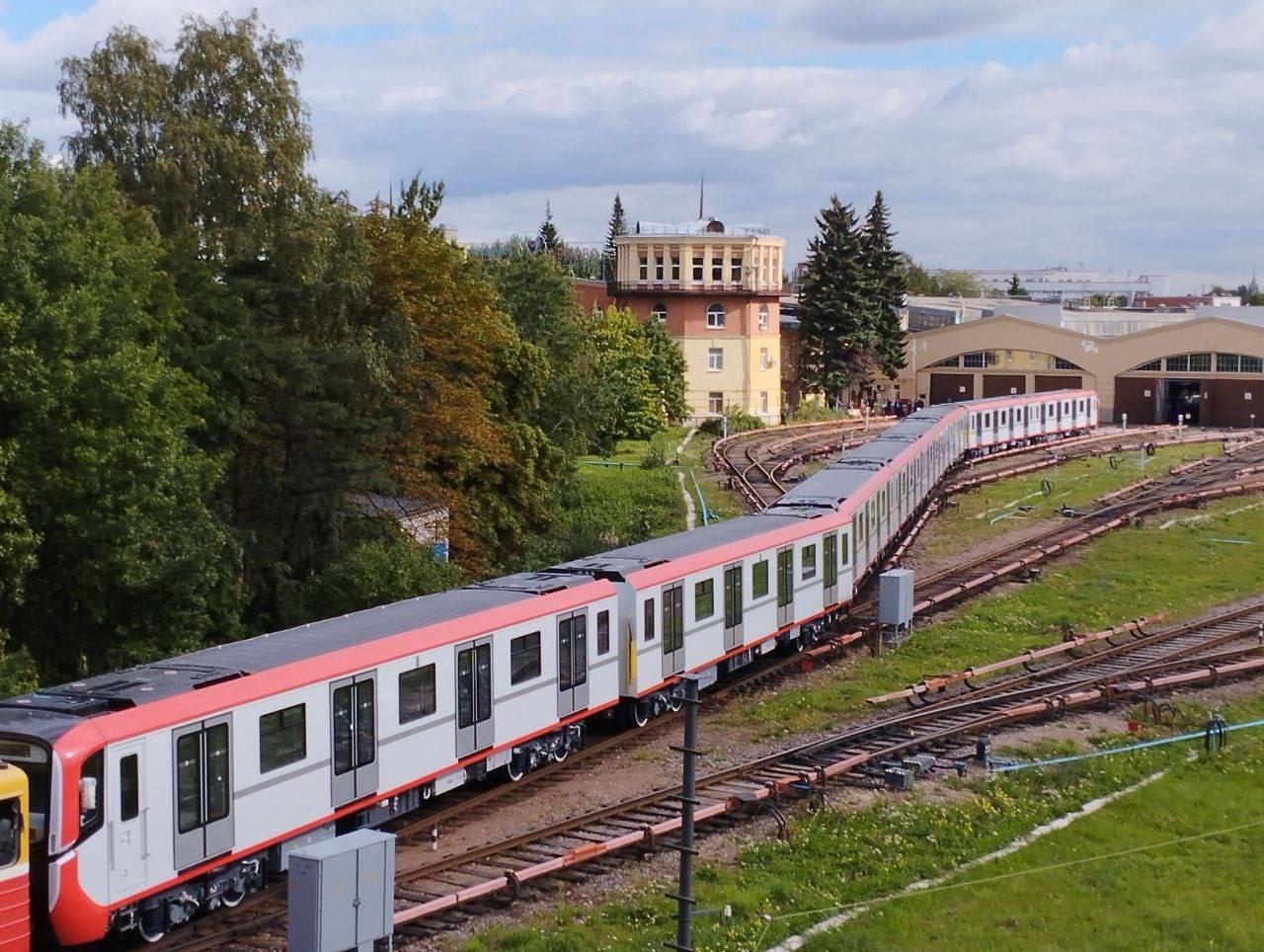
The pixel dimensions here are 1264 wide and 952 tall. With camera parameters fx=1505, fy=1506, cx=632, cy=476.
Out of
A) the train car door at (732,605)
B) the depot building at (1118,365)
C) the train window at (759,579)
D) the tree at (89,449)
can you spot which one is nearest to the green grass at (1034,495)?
the train window at (759,579)

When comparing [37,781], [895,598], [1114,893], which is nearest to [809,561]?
[895,598]

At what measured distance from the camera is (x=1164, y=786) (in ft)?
67.1

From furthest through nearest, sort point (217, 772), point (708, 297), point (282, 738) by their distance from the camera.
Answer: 1. point (708, 297)
2. point (282, 738)
3. point (217, 772)

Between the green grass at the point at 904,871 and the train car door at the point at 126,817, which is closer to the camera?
the train car door at the point at 126,817

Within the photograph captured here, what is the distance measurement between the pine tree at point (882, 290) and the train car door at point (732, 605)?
6288cm

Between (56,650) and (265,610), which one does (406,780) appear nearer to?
(56,650)

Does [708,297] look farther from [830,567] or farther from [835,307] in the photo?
[830,567]

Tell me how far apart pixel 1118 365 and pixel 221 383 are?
64.4m

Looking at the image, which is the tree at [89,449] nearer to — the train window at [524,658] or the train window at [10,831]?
the train window at [524,658]

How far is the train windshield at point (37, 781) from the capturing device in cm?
1309

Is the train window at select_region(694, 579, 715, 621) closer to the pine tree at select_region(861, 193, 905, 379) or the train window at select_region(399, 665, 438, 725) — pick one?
the train window at select_region(399, 665, 438, 725)

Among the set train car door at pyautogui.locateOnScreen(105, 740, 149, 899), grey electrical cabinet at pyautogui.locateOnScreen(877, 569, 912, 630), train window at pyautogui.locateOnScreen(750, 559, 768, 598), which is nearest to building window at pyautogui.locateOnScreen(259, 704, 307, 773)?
train car door at pyautogui.locateOnScreen(105, 740, 149, 899)

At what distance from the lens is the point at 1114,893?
16797 mm

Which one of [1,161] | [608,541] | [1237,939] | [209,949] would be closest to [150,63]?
[1,161]
